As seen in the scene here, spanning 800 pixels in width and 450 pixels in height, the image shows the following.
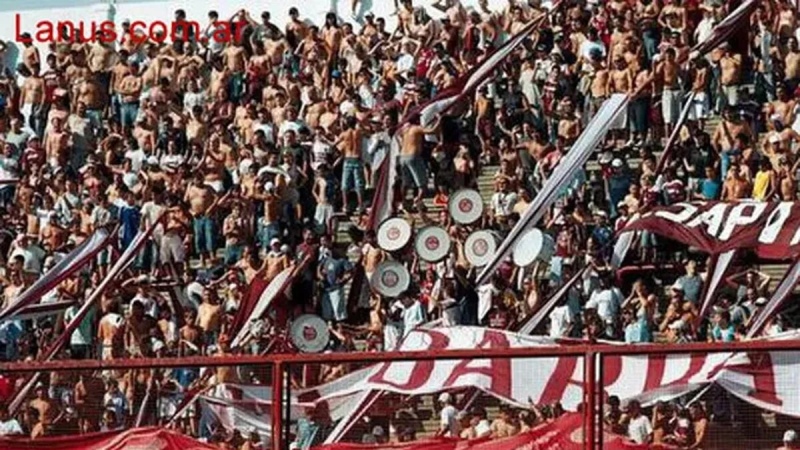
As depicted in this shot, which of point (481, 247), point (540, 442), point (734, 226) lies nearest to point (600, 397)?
point (540, 442)

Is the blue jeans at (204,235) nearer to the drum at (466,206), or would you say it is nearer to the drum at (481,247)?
the drum at (466,206)

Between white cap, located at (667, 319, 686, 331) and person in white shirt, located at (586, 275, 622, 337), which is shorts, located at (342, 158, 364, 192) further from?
white cap, located at (667, 319, 686, 331)

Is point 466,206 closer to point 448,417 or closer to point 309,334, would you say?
point 309,334

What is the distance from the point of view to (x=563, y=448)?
544 inches

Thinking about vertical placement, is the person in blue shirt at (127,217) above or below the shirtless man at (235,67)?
below

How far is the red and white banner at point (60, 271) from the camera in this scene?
29.2 meters

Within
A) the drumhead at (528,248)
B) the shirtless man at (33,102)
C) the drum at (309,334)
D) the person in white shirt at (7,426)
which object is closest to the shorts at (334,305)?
the drum at (309,334)

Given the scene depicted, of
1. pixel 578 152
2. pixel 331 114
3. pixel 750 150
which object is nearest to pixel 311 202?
pixel 331 114

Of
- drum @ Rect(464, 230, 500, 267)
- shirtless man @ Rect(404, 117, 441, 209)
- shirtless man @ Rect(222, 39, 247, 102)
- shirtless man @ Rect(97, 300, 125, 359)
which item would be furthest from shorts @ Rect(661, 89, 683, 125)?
shirtless man @ Rect(222, 39, 247, 102)

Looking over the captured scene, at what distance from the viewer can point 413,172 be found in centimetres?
2891

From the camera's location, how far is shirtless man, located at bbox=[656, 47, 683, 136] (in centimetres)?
2747

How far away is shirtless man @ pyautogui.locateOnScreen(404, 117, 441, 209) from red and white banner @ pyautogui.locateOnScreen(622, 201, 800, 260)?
4.33 meters

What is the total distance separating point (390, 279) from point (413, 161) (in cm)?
220

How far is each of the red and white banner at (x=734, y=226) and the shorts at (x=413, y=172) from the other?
14.2 feet
